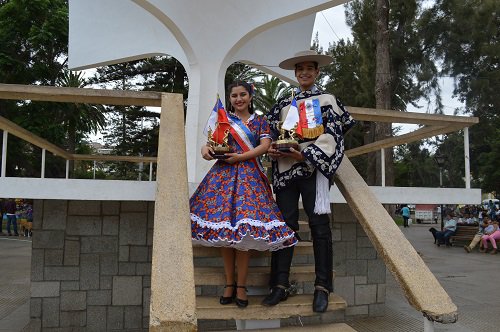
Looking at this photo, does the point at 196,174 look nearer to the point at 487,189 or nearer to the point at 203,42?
the point at 203,42

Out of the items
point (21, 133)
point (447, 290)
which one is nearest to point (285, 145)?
point (21, 133)

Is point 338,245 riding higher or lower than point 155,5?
lower

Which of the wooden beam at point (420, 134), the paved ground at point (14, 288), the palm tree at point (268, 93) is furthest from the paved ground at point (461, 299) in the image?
Result: the palm tree at point (268, 93)

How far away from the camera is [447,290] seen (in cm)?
789

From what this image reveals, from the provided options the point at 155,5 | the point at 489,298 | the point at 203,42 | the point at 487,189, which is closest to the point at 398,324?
the point at 489,298

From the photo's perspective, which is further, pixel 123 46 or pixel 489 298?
pixel 123 46

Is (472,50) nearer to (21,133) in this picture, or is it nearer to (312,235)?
(21,133)

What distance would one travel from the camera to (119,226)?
501 centimetres

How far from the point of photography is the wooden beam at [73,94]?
4.00 metres

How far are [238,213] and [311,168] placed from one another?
25.3 inches

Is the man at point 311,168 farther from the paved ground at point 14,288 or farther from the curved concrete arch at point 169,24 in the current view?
the curved concrete arch at point 169,24

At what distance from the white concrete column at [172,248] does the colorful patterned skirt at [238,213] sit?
32 cm

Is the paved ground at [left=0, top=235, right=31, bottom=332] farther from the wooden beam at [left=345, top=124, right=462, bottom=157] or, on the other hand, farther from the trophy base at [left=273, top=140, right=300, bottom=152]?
the wooden beam at [left=345, top=124, right=462, bottom=157]

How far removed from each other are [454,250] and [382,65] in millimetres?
6271
